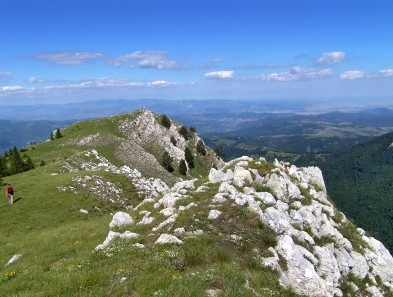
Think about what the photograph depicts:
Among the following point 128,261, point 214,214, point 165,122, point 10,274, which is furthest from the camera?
point 165,122

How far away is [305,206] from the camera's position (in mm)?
26062

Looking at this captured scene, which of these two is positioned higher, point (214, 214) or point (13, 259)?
point (214, 214)

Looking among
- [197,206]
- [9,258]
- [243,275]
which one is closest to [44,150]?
[9,258]

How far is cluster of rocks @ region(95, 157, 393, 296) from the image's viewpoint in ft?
60.2

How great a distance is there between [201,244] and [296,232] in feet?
24.4

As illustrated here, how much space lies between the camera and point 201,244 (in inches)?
667

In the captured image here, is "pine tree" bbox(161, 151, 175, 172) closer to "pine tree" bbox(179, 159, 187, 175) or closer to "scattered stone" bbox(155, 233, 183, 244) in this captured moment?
"pine tree" bbox(179, 159, 187, 175)

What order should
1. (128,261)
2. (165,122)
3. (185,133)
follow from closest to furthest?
(128,261) → (165,122) → (185,133)

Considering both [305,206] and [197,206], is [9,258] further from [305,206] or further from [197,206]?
[305,206]

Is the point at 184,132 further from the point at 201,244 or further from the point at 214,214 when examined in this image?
the point at 201,244

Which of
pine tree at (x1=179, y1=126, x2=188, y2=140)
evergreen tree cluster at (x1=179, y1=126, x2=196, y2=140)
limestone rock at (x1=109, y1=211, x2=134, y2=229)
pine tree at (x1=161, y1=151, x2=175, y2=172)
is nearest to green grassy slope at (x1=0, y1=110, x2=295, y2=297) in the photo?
limestone rock at (x1=109, y1=211, x2=134, y2=229)

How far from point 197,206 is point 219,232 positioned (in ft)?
10.9

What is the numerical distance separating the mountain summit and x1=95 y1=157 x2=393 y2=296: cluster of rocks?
0.24 feet

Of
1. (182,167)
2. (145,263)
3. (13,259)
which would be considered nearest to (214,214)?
(145,263)
